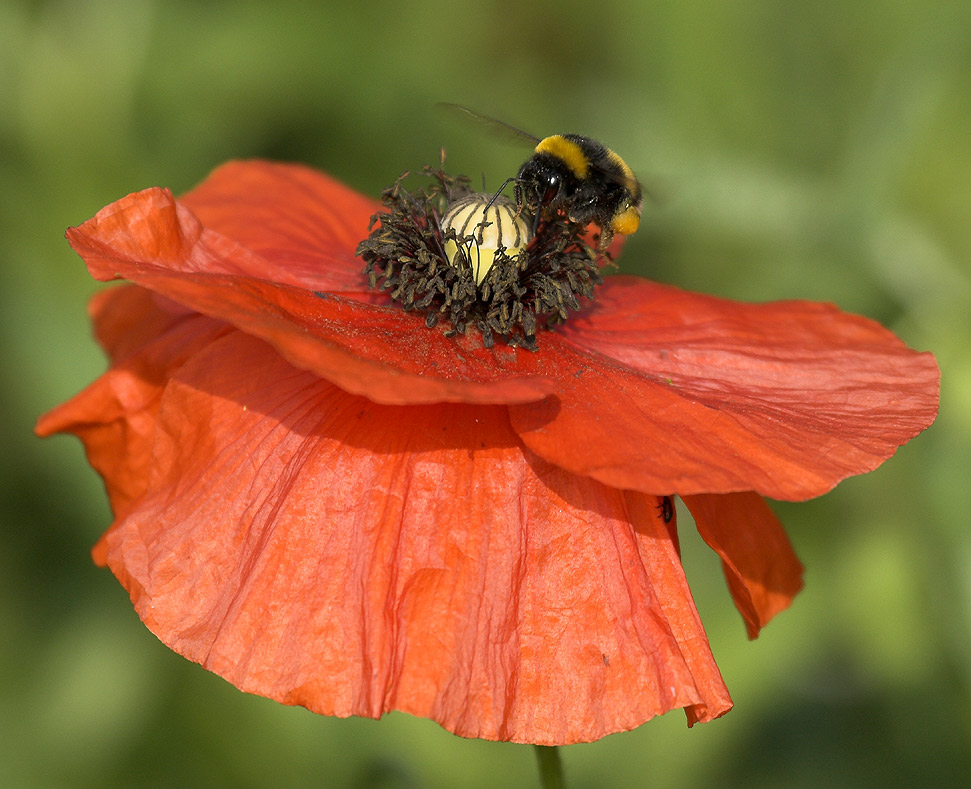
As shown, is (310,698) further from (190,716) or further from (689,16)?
(689,16)

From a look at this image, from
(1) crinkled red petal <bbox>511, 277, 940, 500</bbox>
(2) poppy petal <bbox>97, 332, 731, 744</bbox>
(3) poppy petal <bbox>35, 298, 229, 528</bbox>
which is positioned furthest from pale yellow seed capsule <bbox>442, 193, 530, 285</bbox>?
(3) poppy petal <bbox>35, 298, 229, 528</bbox>

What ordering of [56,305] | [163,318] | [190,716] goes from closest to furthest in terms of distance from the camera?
[163,318], [190,716], [56,305]

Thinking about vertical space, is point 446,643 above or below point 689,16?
below

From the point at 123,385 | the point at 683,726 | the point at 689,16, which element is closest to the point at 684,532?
the point at 683,726

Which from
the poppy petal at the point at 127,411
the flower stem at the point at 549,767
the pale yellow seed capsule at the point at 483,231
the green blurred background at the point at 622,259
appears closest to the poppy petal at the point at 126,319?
the poppy petal at the point at 127,411

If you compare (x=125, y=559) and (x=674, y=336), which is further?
(x=674, y=336)

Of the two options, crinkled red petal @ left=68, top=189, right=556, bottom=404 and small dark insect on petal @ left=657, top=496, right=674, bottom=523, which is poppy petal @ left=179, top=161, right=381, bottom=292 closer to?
crinkled red petal @ left=68, top=189, right=556, bottom=404

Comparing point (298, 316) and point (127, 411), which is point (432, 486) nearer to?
point (298, 316)

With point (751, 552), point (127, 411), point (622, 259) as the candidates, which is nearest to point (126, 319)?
point (127, 411)
